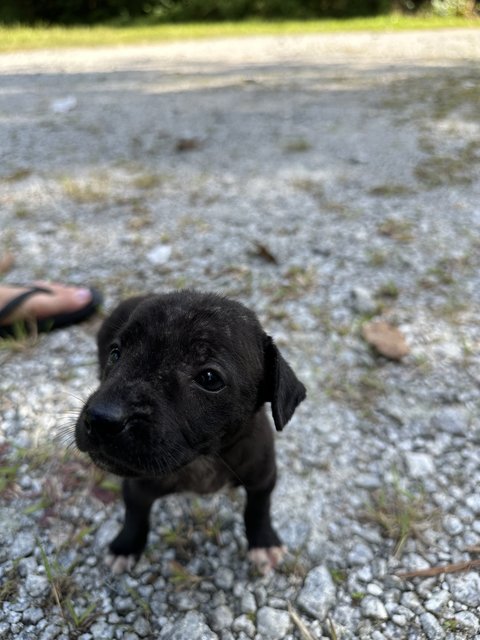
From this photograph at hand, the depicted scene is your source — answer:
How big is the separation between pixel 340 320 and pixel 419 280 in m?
0.79

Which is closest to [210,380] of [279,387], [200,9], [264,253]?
[279,387]

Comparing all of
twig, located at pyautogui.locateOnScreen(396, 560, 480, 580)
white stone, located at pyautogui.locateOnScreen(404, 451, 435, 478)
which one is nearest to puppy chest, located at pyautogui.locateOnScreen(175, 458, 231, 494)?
twig, located at pyautogui.locateOnScreen(396, 560, 480, 580)

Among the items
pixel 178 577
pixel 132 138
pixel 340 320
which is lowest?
pixel 178 577

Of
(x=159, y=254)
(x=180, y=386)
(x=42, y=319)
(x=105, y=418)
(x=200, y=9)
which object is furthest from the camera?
(x=200, y=9)

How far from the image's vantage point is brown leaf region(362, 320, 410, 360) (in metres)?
3.48

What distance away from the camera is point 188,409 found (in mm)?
1889

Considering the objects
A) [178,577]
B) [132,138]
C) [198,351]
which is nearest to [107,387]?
[198,351]

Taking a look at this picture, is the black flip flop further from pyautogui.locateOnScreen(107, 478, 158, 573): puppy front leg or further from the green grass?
the green grass

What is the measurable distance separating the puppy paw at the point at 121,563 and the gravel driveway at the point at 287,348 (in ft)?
0.14

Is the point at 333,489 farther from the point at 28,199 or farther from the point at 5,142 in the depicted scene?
the point at 5,142

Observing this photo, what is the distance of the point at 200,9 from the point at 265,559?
24679mm

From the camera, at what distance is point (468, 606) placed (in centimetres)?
224

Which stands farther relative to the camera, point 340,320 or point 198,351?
point 340,320

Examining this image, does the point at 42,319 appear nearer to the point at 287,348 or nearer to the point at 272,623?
the point at 287,348
